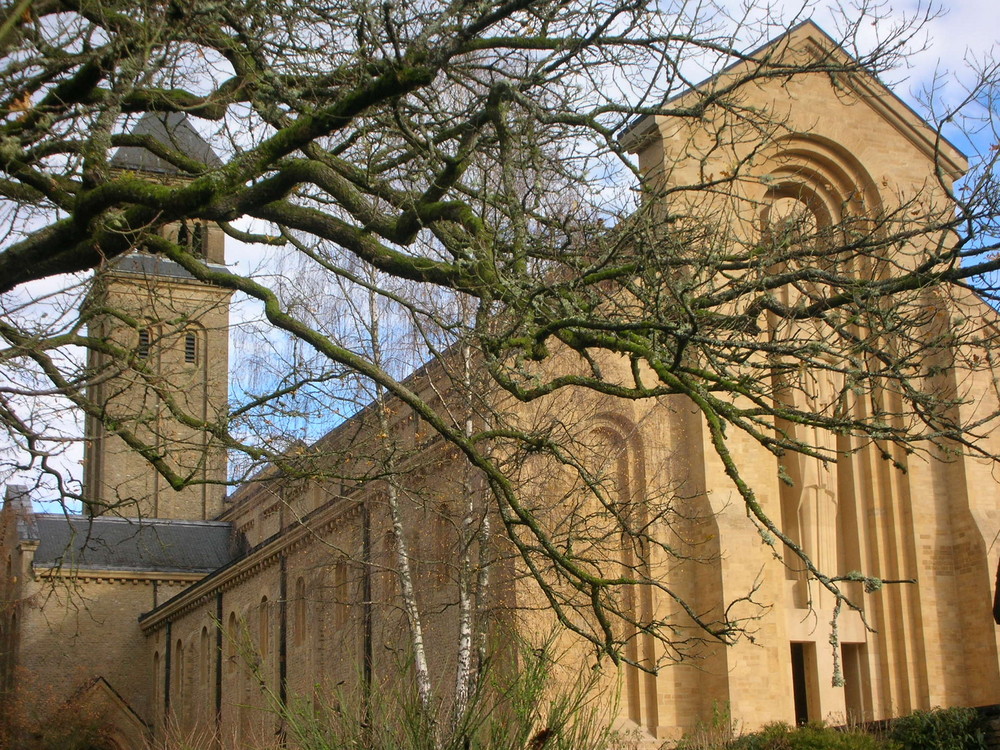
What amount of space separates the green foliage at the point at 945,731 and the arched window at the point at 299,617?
17439mm

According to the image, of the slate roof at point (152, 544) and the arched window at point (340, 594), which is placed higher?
the slate roof at point (152, 544)

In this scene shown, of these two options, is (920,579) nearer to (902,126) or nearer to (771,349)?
(902,126)

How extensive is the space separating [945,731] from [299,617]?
18.8 m

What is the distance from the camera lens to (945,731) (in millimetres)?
18234

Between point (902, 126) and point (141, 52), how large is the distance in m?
21.1

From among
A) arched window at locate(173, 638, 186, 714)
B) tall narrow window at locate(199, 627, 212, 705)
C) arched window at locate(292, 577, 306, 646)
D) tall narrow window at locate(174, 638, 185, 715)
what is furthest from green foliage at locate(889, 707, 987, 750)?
tall narrow window at locate(174, 638, 185, 715)

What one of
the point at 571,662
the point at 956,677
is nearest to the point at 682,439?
the point at 571,662

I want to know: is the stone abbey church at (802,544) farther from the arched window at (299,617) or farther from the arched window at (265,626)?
the arched window at (265,626)

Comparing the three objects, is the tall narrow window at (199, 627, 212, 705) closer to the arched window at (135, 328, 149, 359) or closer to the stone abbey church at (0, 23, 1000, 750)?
the stone abbey church at (0, 23, 1000, 750)

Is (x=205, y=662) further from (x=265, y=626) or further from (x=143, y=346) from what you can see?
(x=143, y=346)

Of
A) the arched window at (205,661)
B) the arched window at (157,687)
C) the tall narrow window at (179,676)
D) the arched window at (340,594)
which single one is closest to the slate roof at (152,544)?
the arched window at (157,687)

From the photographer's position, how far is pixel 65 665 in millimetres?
46469

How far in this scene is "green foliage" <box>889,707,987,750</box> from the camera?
18.1 meters

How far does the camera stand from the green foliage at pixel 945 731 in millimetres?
18102
